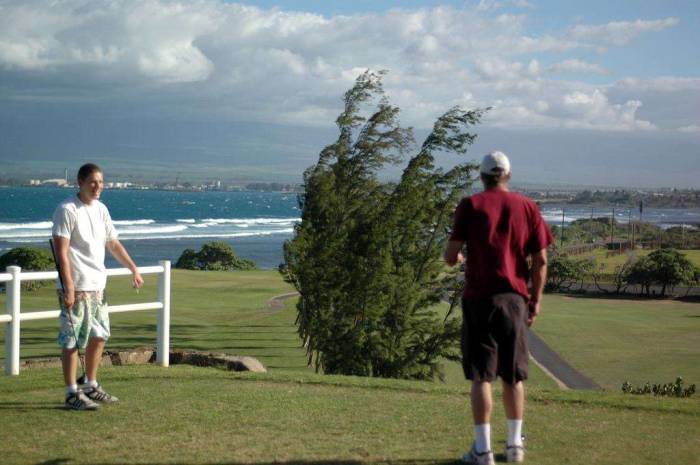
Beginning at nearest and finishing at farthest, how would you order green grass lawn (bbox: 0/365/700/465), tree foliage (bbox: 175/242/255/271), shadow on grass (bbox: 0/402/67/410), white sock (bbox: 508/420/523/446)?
white sock (bbox: 508/420/523/446)
green grass lawn (bbox: 0/365/700/465)
shadow on grass (bbox: 0/402/67/410)
tree foliage (bbox: 175/242/255/271)

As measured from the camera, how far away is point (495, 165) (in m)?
5.84

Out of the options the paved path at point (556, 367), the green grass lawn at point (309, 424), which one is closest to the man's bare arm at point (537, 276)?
the green grass lawn at point (309, 424)

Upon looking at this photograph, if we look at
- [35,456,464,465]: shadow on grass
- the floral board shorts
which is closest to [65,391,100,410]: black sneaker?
the floral board shorts

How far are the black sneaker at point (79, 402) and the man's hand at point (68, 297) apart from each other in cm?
77

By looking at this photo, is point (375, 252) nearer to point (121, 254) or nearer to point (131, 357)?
point (131, 357)

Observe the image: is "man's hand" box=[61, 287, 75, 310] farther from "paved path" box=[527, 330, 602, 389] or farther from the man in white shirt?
"paved path" box=[527, 330, 602, 389]

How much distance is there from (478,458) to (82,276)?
12.2ft

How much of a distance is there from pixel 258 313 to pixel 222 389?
88.7 ft

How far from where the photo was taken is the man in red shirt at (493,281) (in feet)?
18.8

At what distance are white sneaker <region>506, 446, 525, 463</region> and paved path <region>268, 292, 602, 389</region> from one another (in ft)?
60.0

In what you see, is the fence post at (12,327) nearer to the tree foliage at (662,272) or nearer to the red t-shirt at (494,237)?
the red t-shirt at (494,237)

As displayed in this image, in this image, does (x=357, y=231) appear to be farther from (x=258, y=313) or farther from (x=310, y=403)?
(x=258, y=313)

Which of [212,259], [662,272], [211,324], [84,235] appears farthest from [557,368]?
[212,259]

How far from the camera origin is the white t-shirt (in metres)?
7.36
